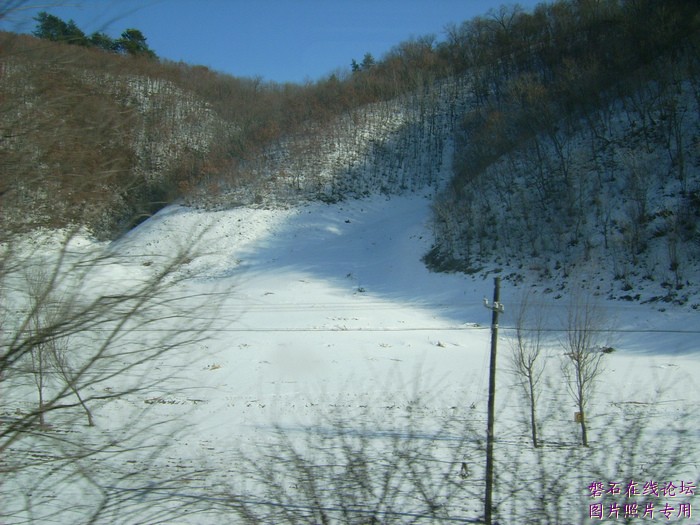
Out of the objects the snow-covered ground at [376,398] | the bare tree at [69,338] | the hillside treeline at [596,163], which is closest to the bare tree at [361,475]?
the snow-covered ground at [376,398]

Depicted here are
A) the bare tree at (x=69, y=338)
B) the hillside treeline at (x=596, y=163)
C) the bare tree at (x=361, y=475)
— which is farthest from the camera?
the hillside treeline at (x=596, y=163)

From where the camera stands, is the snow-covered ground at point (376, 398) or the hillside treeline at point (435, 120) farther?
the snow-covered ground at point (376, 398)

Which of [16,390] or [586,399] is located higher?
[16,390]

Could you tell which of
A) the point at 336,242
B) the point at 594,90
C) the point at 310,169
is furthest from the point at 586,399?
the point at 310,169

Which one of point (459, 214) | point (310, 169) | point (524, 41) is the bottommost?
point (459, 214)

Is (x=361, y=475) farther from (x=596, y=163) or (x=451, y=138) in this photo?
(x=451, y=138)

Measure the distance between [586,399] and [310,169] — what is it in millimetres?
29686

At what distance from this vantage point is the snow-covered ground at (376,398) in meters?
4.61

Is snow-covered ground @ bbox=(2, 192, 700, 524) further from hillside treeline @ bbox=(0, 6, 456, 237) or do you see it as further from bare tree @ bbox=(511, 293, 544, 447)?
hillside treeline @ bbox=(0, 6, 456, 237)

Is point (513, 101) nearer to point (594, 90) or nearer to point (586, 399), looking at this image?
point (594, 90)

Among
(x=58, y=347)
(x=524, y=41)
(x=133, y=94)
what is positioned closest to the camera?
(x=58, y=347)

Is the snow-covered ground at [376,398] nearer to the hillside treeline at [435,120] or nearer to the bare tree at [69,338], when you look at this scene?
the bare tree at [69,338]

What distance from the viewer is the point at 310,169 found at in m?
36.1

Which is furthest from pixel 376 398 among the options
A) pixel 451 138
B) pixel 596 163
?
pixel 451 138
